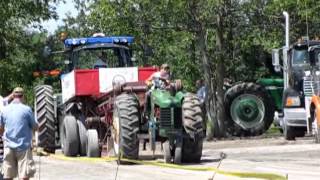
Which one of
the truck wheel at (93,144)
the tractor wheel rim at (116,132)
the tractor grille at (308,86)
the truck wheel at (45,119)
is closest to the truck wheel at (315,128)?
the tractor grille at (308,86)

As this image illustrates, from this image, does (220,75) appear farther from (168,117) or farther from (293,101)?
(168,117)

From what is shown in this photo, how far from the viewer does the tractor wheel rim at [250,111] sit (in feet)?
88.8

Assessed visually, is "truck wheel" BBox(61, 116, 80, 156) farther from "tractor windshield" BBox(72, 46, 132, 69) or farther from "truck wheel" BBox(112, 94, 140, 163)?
"truck wheel" BBox(112, 94, 140, 163)

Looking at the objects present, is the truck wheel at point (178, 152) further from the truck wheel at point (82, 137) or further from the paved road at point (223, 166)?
the truck wheel at point (82, 137)

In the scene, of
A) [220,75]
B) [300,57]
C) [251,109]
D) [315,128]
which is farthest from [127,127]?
[220,75]

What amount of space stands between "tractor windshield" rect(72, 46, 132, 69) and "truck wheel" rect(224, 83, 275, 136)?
→ 25.5 feet

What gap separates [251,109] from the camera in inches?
1070

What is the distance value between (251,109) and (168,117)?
11336 mm

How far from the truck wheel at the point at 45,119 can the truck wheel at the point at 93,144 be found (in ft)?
6.82

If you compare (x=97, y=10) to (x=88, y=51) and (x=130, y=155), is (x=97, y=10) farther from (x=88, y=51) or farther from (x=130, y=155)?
(x=130, y=155)

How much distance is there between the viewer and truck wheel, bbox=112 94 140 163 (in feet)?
53.0

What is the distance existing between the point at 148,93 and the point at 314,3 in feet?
43.7

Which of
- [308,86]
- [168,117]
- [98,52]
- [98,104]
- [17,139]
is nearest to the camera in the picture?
[17,139]

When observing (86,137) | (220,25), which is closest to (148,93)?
(86,137)
